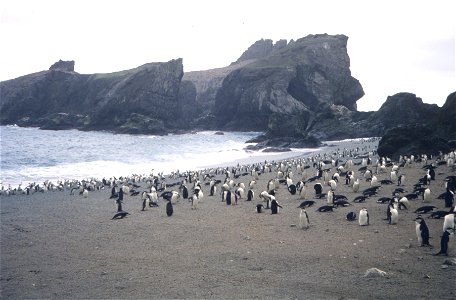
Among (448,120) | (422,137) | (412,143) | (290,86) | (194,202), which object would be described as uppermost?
(290,86)

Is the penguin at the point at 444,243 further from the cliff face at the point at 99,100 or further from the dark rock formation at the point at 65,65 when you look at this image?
the dark rock formation at the point at 65,65

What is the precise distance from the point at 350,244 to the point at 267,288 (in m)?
4.32

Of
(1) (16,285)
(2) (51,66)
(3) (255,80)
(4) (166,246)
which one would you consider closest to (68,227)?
(4) (166,246)

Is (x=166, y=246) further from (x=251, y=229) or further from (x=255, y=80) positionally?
(x=255, y=80)

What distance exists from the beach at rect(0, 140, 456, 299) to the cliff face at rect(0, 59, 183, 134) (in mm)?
105107

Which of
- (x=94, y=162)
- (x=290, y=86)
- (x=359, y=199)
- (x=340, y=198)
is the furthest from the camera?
(x=290, y=86)

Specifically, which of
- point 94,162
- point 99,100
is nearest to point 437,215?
point 94,162

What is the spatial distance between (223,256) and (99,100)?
443 feet

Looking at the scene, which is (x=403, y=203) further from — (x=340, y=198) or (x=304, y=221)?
(x=304, y=221)

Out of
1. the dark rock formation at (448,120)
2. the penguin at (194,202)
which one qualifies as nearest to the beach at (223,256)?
the penguin at (194,202)

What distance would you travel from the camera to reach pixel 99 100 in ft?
456

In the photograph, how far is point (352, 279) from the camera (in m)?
10.1

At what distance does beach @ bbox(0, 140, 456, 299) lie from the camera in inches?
388

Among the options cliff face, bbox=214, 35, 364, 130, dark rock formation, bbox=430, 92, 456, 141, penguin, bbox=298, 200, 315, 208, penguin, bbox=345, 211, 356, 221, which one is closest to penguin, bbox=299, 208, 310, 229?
penguin, bbox=345, 211, 356, 221
